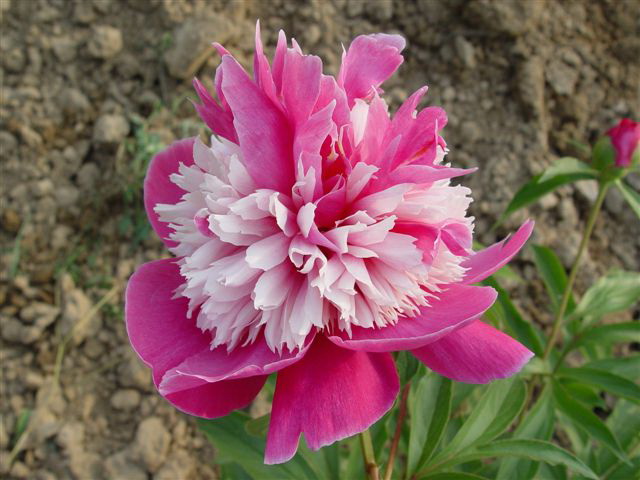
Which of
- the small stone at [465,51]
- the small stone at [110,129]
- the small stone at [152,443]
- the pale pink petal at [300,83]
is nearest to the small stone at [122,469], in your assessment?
the small stone at [152,443]

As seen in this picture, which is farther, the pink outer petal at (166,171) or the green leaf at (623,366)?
the green leaf at (623,366)

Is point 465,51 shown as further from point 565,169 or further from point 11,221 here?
point 11,221

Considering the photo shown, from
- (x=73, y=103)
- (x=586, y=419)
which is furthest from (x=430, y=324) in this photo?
(x=73, y=103)

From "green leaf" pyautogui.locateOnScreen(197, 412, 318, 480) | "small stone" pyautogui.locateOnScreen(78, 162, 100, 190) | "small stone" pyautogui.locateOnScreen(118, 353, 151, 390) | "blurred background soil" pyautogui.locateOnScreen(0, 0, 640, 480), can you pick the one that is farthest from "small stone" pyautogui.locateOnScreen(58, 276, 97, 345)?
"green leaf" pyautogui.locateOnScreen(197, 412, 318, 480)

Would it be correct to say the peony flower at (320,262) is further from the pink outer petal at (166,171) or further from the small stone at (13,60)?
the small stone at (13,60)

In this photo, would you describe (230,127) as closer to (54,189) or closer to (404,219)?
(404,219)

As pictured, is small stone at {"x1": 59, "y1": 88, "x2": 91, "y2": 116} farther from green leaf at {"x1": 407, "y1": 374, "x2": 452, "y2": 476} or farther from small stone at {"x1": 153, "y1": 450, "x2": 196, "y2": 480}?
green leaf at {"x1": 407, "y1": 374, "x2": 452, "y2": 476}

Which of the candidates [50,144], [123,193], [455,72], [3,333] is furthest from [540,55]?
[3,333]
